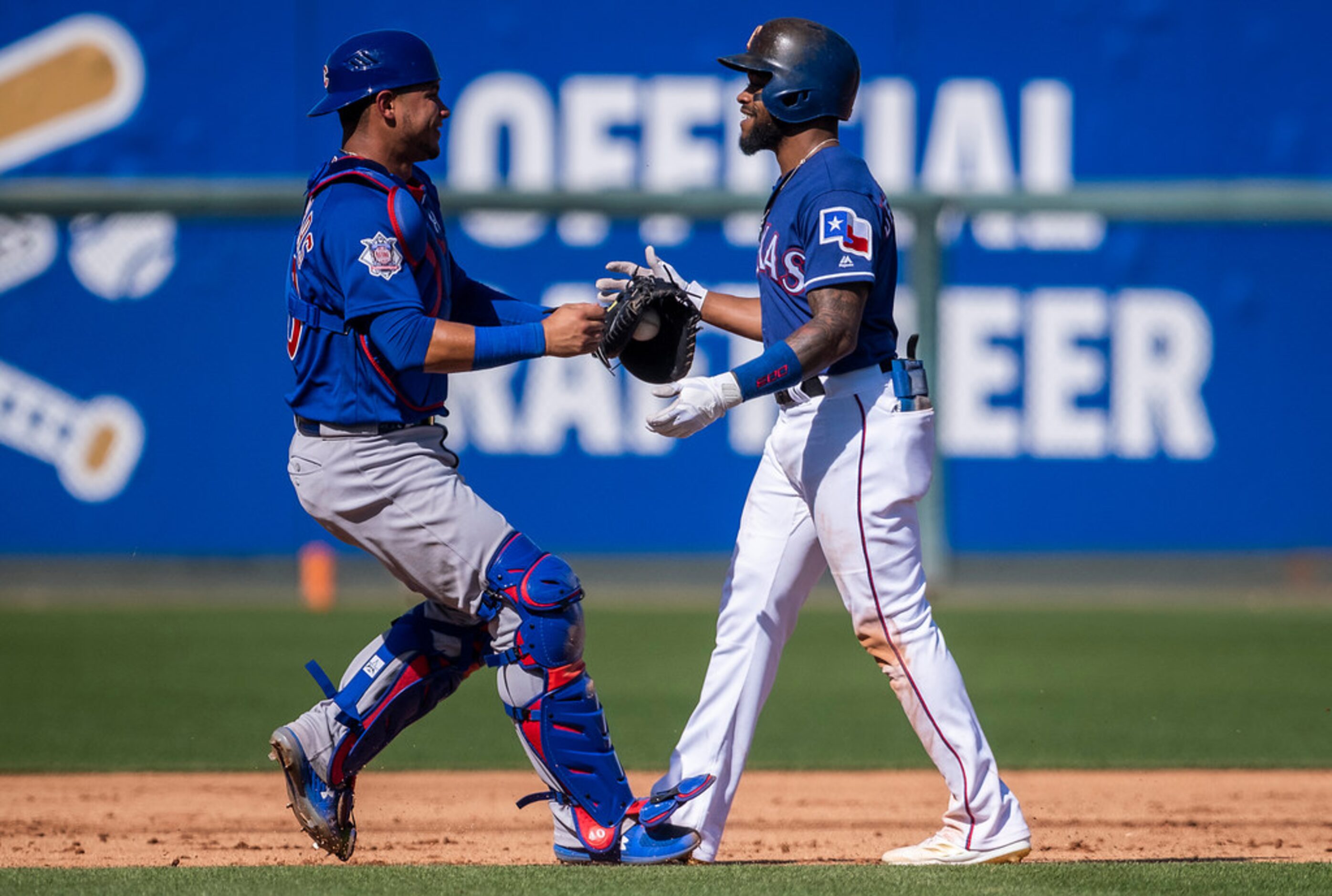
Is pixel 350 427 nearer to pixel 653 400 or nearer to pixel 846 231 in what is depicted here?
pixel 846 231

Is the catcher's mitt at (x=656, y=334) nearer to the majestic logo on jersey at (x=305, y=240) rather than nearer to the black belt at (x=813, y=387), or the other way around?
the black belt at (x=813, y=387)

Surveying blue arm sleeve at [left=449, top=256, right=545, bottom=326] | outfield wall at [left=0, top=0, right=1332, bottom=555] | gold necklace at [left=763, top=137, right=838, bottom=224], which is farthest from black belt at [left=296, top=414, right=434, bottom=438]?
outfield wall at [left=0, top=0, right=1332, bottom=555]

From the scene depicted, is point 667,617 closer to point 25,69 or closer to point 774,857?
point 774,857

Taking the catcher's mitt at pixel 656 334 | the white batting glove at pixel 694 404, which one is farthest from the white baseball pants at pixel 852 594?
the white batting glove at pixel 694 404

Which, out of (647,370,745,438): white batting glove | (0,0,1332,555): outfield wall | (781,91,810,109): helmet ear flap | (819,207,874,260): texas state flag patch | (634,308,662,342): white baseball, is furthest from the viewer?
(0,0,1332,555): outfield wall

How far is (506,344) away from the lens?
4188 mm

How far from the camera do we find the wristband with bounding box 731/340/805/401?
4.16 m

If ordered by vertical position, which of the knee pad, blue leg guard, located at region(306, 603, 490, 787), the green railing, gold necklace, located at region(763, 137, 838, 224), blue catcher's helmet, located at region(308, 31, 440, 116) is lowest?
blue leg guard, located at region(306, 603, 490, 787)

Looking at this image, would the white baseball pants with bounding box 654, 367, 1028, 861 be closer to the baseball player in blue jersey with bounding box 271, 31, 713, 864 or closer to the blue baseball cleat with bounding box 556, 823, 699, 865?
the blue baseball cleat with bounding box 556, 823, 699, 865

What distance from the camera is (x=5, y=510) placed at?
36.8 feet

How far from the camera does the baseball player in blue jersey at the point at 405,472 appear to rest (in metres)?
4.18

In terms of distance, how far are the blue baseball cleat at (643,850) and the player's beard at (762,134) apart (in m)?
1.83

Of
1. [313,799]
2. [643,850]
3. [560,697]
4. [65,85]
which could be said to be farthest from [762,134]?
[65,85]

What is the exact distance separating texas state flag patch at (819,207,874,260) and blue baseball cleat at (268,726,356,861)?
1.87m
